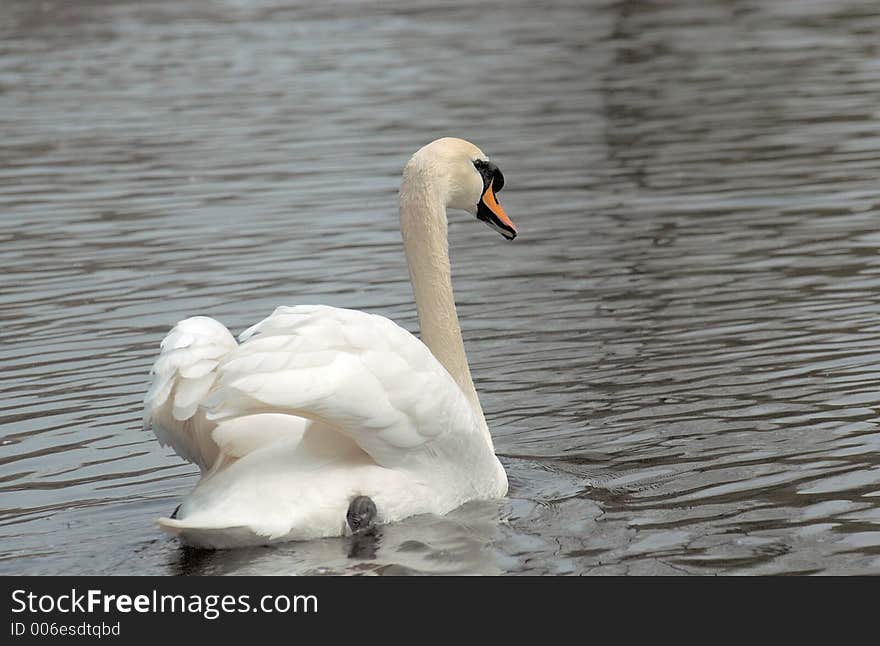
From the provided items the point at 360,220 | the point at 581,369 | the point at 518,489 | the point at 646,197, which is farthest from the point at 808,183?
the point at 518,489

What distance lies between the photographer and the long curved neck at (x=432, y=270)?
7.93 metres

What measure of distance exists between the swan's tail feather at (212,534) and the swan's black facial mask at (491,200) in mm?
2355

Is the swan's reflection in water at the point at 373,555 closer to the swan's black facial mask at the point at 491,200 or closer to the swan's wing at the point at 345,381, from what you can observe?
the swan's wing at the point at 345,381

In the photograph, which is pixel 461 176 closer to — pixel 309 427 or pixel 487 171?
pixel 487 171

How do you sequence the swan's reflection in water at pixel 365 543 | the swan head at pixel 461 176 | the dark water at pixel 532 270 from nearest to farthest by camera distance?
the swan's reflection in water at pixel 365 543
the dark water at pixel 532 270
the swan head at pixel 461 176

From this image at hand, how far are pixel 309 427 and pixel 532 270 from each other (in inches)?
215

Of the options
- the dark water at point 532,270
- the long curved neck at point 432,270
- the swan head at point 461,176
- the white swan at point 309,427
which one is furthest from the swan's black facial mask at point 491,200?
the white swan at point 309,427

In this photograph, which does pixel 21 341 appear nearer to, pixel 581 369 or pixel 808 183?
pixel 581 369

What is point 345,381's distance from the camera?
21.6 feet

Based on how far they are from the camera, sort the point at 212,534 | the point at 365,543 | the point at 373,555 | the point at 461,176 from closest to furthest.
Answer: the point at 212,534, the point at 373,555, the point at 365,543, the point at 461,176

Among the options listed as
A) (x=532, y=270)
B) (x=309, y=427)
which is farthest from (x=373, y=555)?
(x=532, y=270)

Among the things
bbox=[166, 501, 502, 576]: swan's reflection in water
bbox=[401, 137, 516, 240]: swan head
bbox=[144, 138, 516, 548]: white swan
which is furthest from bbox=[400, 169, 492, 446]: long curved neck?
bbox=[166, 501, 502, 576]: swan's reflection in water
